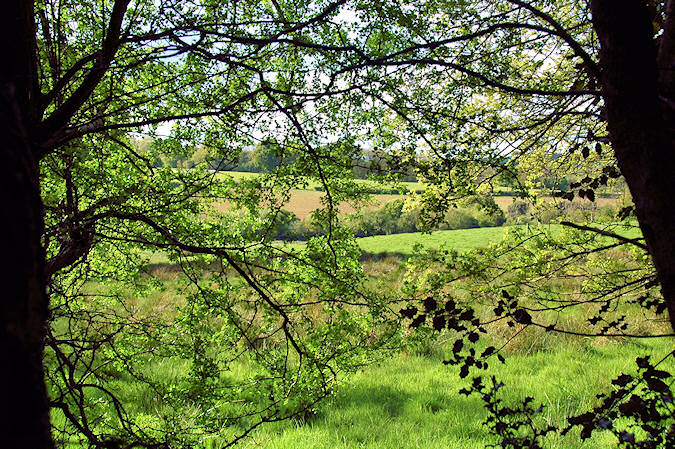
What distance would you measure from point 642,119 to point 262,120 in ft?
7.80

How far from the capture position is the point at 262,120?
120 inches

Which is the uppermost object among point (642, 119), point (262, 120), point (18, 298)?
point (262, 120)

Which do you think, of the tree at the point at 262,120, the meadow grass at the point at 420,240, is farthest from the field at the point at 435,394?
the meadow grass at the point at 420,240

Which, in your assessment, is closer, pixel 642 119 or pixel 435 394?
pixel 642 119

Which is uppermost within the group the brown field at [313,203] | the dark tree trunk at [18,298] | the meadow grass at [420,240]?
the brown field at [313,203]

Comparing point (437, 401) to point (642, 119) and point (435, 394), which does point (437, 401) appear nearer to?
point (435, 394)

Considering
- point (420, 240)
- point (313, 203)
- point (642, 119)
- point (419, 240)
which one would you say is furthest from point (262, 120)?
point (420, 240)

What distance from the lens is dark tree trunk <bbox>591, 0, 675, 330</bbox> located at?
5.06 feet

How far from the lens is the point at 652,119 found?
1.60 metres

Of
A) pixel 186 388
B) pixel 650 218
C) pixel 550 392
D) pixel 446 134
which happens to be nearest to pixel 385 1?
pixel 446 134

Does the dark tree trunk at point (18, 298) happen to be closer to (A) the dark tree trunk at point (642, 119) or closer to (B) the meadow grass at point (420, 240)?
(A) the dark tree trunk at point (642, 119)

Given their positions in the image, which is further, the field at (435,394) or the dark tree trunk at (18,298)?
the field at (435,394)

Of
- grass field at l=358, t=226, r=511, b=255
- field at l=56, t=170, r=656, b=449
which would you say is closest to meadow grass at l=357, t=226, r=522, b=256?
grass field at l=358, t=226, r=511, b=255

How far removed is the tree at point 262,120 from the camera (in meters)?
1.29
